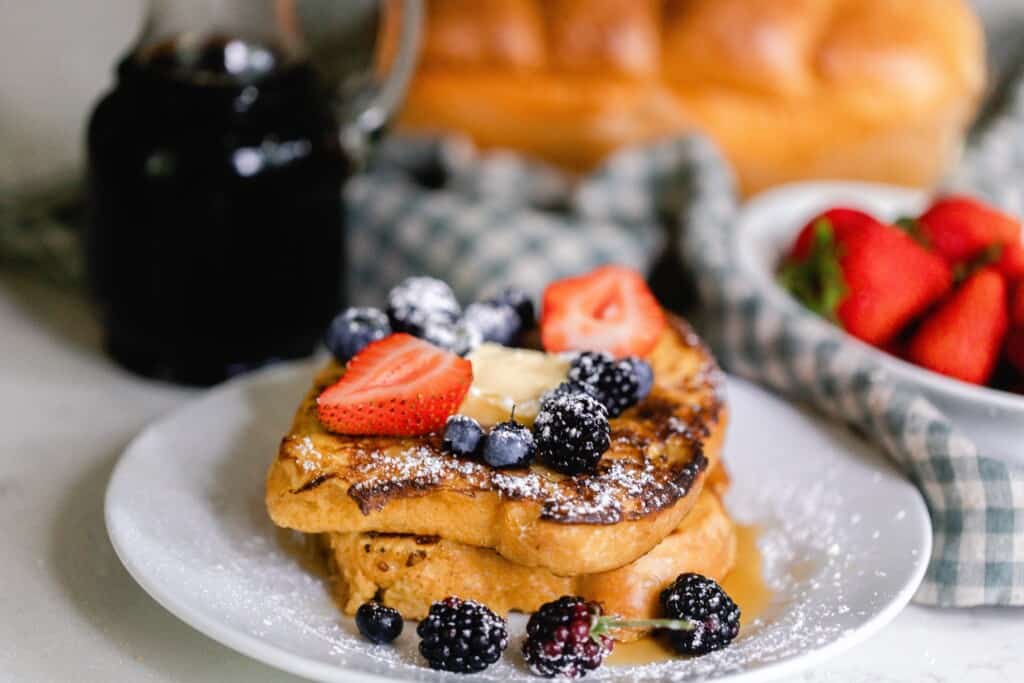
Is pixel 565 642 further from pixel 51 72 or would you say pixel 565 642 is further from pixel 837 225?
pixel 51 72

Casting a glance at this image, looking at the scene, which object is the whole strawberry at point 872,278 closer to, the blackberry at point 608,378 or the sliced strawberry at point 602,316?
the sliced strawberry at point 602,316

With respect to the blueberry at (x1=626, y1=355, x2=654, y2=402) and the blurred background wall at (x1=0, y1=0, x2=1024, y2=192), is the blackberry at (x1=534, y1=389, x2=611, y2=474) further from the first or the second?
the blurred background wall at (x1=0, y1=0, x2=1024, y2=192)

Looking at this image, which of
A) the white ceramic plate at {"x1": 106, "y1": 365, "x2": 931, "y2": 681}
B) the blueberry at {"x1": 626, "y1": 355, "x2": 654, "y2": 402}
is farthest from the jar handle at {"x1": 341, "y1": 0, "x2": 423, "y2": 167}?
the blueberry at {"x1": 626, "y1": 355, "x2": 654, "y2": 402}

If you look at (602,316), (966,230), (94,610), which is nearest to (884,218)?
(966,230)

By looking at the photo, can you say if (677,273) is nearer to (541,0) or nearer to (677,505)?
(541,0)

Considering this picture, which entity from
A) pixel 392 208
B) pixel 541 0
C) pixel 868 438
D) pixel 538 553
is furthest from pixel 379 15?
pixel 538 553

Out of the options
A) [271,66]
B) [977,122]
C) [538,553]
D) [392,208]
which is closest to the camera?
[538,553]
